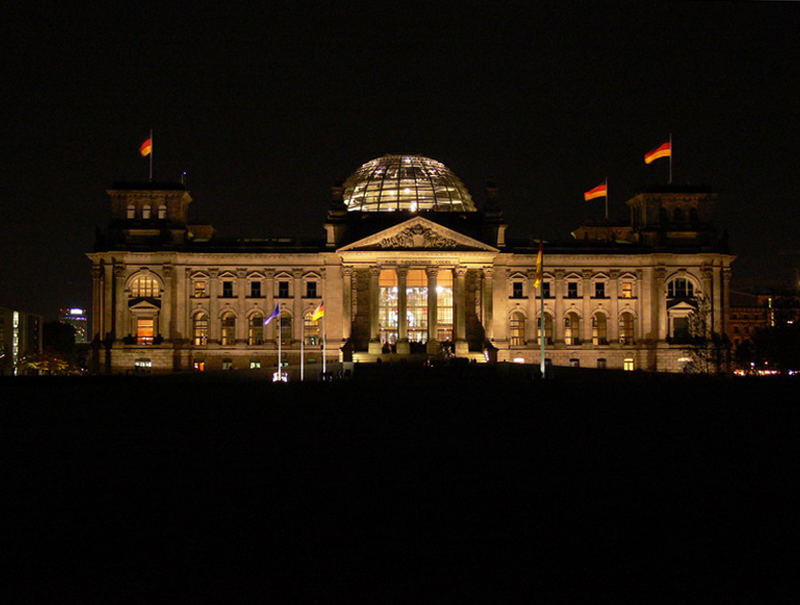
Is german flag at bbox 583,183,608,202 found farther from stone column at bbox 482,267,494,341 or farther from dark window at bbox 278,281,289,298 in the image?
dark window at bbox 278,281,289,298

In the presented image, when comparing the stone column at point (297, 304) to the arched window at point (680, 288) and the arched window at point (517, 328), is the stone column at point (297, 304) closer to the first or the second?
the arched window at point (517, 328)

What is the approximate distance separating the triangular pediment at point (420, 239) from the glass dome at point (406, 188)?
9.35 meters

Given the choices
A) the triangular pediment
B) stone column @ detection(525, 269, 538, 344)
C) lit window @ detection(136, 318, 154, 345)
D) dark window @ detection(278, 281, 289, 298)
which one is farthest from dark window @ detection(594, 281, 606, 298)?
lit window @ detection(136, 318, 154, 345)

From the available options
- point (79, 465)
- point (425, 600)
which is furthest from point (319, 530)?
point (79, 465)

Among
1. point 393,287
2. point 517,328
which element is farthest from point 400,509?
point 517,328

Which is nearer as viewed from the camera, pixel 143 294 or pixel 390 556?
pixel 390 556

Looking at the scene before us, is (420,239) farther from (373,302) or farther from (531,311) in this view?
(531,311)

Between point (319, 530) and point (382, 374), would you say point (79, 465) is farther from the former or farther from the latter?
point (382, 374)

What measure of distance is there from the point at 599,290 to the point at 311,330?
3251 centimetres

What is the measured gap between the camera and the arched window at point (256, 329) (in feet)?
324

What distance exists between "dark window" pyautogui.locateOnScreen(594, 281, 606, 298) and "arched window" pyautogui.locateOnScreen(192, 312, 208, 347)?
43510 mm

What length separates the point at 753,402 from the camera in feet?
120

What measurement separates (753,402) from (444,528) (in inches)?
1039

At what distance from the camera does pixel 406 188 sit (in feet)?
338
